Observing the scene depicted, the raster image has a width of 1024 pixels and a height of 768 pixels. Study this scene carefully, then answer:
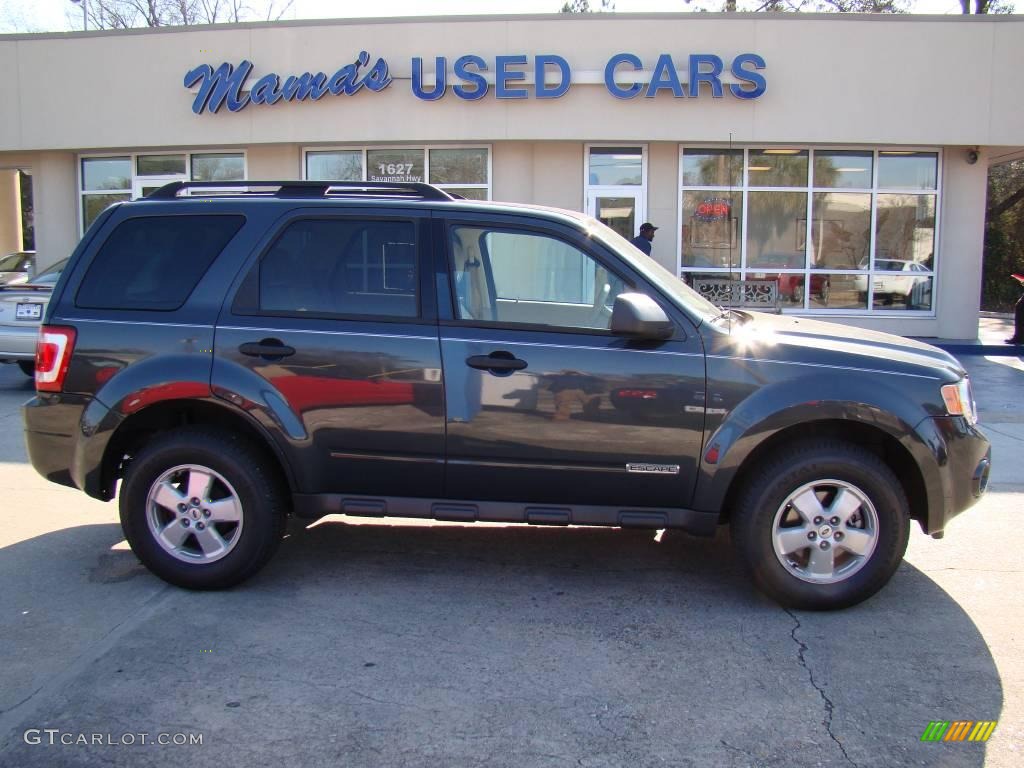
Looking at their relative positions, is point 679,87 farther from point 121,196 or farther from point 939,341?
point 121,196

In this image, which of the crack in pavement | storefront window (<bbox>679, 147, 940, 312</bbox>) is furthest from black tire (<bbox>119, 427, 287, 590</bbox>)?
storefront window (<bbox>679, 147, 940, 312</bbox>)

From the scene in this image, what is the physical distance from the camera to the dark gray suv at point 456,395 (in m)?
4.06

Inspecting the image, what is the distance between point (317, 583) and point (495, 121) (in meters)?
11.7

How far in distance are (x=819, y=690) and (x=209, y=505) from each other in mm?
2925

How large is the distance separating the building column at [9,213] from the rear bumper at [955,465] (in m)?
21.8

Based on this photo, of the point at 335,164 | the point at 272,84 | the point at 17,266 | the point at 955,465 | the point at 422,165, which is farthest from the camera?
the point at 335,164

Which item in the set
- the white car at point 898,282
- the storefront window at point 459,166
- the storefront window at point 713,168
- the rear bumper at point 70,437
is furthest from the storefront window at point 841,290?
the rear bumper at point 70,437

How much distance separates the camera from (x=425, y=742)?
3.06 m

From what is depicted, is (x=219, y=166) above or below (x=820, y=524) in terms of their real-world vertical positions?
above

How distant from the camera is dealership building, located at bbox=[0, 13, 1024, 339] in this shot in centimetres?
1448

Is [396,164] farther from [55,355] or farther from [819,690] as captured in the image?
[819,690]

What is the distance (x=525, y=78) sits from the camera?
1458cm

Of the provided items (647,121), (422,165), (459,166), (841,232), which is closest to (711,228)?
(647,121)

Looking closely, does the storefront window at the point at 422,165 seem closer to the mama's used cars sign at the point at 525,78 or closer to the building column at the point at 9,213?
the mama's used cars sign at the point at 525,78
